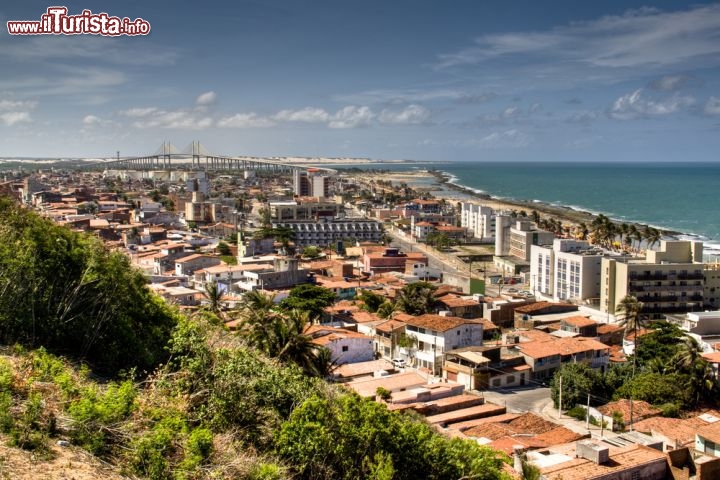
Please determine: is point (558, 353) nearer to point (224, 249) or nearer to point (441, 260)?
point (224, 249)

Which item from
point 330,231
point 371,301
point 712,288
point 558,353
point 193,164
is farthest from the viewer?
point 193,164

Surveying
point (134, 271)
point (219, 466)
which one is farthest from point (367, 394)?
point (219, 466)

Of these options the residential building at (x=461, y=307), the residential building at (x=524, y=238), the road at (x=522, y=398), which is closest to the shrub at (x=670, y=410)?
the road at (x=522, y=398)

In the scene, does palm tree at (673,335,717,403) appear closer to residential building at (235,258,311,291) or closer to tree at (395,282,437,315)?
tree at (395,282,437,315)

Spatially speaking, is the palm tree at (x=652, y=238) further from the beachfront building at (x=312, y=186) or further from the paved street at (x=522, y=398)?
the beachfront building at (x=312, y=186)

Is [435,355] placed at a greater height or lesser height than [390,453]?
lesser

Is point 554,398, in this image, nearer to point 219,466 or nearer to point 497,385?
point 497,385

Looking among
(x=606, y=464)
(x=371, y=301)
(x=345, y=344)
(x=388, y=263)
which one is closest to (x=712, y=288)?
(x=371, y=301)
